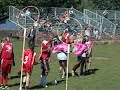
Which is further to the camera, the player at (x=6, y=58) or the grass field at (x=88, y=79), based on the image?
the grass field at (x=88, y=79)

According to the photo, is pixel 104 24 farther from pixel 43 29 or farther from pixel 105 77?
pixel 105 77

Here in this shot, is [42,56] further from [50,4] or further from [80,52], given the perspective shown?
[50,4]

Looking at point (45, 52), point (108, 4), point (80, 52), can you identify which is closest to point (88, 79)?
point (80, 52)

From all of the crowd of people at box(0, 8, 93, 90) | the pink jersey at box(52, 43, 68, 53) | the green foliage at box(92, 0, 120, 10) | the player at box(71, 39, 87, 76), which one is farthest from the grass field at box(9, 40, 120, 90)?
the green foliage at box(92, 0, 120, 10)

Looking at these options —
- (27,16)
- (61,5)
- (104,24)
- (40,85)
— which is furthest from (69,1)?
(40,85)

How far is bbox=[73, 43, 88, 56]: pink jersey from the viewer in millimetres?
19422

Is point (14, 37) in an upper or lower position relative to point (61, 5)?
lower

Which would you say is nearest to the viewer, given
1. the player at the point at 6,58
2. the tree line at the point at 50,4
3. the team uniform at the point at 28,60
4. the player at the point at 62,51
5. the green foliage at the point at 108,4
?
the team uniform at the point at 28,60

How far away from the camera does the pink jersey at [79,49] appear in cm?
1942

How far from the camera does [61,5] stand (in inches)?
2254

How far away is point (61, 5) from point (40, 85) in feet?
135

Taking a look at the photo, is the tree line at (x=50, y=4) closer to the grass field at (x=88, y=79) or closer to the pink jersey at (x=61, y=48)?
the grass field at (x=88, y=79)

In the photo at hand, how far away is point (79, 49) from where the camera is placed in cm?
1950

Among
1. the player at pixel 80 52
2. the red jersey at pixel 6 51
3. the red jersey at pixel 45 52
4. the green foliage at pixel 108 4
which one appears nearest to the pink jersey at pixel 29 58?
the red jersey at pixel 6 51
